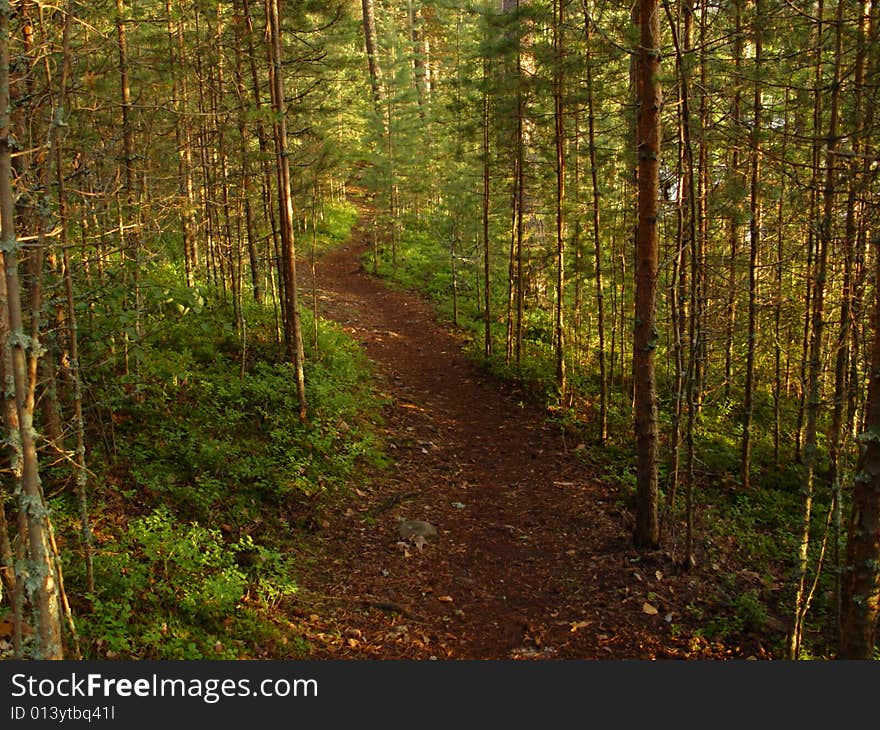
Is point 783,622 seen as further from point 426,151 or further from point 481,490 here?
point 426,151

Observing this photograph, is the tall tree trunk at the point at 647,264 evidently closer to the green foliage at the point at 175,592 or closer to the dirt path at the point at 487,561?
the dirt path at the point at 487,561

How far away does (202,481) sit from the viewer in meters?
8.30

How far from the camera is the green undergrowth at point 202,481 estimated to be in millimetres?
6020

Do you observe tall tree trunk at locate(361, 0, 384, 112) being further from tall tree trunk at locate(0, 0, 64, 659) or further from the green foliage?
tall tree trunk at locate(0, 0, 64, 659)

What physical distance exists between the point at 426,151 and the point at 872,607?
24.8m

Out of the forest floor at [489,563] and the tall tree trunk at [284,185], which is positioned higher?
the tall tree trunk at [284,185]

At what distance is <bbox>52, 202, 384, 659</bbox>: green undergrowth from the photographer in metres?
6.02

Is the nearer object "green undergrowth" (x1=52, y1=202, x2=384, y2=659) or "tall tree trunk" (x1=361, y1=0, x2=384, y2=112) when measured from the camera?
"green undergrowth" (x1=52, y1=202, x2=384, y2=659)

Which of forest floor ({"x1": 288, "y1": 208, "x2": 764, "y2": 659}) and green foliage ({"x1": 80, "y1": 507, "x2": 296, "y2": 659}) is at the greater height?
green foliage ({"x1": 80, "y1": 507, "x2": 296, "y2": 659})

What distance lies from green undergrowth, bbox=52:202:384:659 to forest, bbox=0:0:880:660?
5cm

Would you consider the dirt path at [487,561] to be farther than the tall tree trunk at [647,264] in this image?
No

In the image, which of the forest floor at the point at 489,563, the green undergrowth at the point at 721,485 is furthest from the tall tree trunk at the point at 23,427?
the green undergrowth at the point at 721,485

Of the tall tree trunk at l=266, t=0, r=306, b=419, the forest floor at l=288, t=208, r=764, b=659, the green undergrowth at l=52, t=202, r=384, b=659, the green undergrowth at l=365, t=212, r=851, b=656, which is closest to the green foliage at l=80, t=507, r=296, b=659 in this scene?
the green undergrowth at l=52, t=202, r=384, b=659

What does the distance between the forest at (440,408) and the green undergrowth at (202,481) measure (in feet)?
0.15
